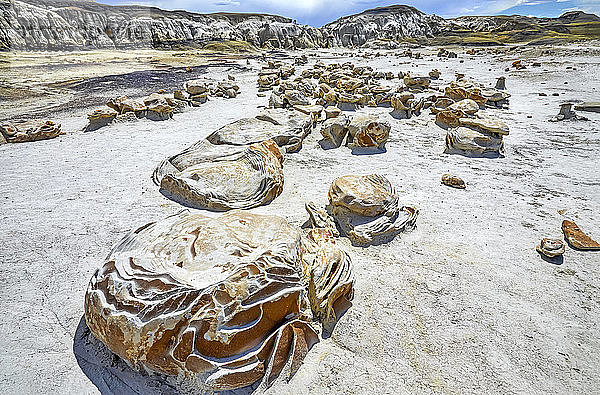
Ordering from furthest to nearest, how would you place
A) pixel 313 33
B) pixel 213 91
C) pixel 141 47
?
pixel 313 33 → pixel 141 47 → pixel 213 91

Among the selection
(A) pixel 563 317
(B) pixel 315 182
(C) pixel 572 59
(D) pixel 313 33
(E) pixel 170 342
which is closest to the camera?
(E) pixel 170 342

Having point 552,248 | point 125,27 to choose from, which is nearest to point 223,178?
point 552,248

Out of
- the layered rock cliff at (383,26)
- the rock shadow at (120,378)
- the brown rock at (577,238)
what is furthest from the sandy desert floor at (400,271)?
the layered rock cliff at (383,26)

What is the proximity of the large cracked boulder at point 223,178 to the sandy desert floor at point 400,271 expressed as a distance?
0.67 ft

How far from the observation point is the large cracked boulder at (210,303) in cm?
173

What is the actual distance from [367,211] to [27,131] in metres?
6.62

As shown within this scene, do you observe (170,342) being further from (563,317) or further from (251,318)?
(563,317)

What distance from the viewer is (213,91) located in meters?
10.8

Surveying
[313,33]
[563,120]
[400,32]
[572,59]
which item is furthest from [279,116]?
[400,32]

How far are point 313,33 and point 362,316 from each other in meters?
54.3

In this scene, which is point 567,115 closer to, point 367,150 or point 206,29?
point 367,150

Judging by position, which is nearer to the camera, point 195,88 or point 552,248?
point 552,248

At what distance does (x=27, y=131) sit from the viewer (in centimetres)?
599

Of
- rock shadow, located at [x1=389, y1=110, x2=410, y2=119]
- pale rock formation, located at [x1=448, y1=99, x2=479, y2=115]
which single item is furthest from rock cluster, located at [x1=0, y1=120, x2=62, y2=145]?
pale rock formation, located at [x1=448, y1=99, x2=479, y2=115]
